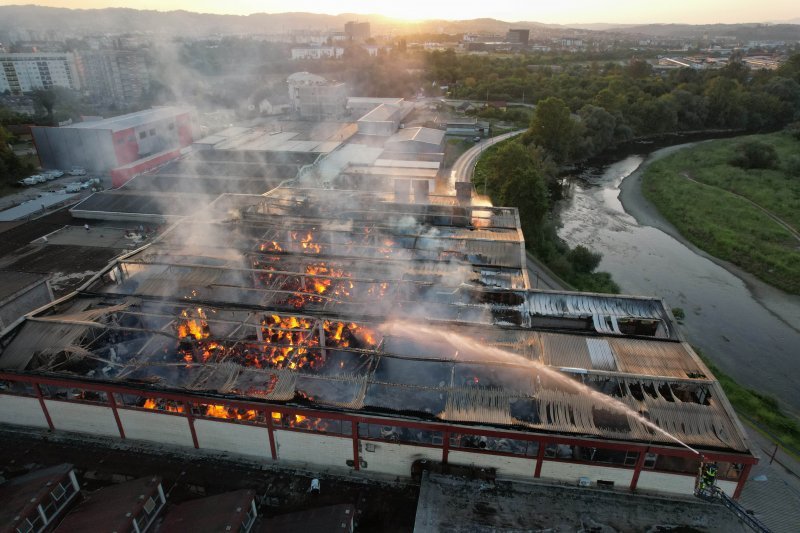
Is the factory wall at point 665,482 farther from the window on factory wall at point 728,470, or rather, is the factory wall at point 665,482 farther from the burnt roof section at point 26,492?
the burnt roof section at point 26,492

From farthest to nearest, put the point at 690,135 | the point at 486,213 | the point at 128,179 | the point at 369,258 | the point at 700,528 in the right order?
the point at 690,135, the point at 128,179, the point at 486,213, the point at 369,258, the point at 700,528

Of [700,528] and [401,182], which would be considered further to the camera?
[401,182]

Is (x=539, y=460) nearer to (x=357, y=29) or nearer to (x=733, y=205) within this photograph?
(x=733, y=205)

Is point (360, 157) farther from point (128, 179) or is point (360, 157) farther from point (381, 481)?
point (381, 481)

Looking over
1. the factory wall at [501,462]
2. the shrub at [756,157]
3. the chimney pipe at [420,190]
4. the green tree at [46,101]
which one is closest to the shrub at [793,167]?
the shrub at [756,157]

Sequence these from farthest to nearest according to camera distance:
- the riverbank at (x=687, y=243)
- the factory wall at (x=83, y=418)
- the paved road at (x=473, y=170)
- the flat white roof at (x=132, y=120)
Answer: the flat white roof at (x=132, y=120), the riverbank at (x=687, y=243), the paved road at (x=473, y=170), the factory wall at (x=83, y=418)

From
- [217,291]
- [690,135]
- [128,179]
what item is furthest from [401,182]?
[690,135]

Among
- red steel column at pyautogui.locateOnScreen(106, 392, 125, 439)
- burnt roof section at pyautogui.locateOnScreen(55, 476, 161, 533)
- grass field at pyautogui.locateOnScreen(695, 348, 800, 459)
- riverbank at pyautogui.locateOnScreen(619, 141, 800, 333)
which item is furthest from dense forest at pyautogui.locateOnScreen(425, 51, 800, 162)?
burnt roof section at pyautogui.locateOnScreen(55, 476, 161, 533)
